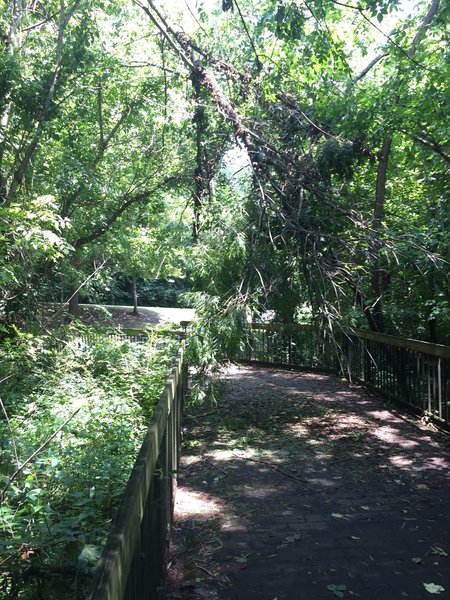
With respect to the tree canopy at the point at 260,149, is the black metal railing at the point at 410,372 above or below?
below

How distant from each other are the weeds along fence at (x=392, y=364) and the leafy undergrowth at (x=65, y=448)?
2108mm

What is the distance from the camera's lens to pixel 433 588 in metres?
3.41

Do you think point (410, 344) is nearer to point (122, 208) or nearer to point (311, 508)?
point (311, 508)

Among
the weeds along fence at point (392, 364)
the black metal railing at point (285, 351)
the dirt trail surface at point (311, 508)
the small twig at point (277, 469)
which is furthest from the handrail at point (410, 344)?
the black metal railing at point (285, 351)

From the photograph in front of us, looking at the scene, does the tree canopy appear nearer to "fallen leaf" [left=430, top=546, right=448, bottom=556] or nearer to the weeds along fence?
the weeds along fence

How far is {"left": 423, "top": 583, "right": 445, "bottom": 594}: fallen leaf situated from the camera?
3.37 metres

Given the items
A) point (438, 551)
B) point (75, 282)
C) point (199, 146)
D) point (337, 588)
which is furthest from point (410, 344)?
point (75, 282)

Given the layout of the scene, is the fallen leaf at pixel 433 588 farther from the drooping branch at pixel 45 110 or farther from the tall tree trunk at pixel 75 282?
the tall tree trunk at pixel 75 282

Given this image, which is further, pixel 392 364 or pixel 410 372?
pixel 392 364

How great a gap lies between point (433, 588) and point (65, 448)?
113 inches

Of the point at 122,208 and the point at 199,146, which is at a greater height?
the point at 199,146

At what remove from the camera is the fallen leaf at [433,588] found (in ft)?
11.1

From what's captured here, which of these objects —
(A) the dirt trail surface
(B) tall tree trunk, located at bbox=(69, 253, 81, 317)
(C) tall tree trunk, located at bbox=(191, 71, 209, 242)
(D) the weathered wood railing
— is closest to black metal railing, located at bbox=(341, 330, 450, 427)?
(A) the dirt trail surface

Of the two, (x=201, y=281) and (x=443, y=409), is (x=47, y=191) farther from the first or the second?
(x=443, y=409)
